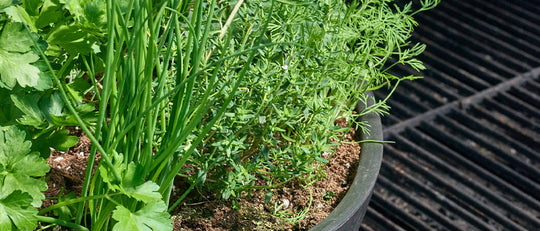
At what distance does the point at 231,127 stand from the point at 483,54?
1.18m

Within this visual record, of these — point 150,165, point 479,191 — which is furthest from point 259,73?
point 479,191

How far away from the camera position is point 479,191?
4.63 ft

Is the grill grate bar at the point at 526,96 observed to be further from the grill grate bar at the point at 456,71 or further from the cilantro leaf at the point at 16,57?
the cilantro leaf at the point at 16,57

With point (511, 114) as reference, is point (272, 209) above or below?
above

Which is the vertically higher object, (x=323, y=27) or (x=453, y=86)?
(x=323, y=27)

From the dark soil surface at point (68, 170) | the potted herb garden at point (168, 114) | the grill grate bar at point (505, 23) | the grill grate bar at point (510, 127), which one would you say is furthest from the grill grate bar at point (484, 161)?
the dark soil surface at point (68, 170)

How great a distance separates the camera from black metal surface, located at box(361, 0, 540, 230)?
1.38 meters

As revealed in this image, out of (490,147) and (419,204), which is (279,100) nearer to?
(419,204)

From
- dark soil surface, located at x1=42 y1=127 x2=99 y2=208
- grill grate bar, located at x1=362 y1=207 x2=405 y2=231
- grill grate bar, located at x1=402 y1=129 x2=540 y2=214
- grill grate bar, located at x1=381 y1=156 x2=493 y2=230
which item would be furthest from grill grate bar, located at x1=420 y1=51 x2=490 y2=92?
dark soil surface, located at x1=42 y1=127 x2=99 y2=208

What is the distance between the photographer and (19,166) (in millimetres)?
623

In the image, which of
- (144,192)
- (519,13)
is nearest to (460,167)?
(519,13)

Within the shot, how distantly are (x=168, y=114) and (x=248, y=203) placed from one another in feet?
0.66

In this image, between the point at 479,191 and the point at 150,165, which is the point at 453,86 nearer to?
the point at 479,191

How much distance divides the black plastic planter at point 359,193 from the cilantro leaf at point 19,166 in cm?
32
